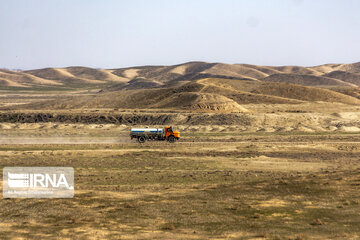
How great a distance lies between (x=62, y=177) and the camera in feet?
115

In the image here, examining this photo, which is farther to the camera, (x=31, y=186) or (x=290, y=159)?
(x=290, y=159)

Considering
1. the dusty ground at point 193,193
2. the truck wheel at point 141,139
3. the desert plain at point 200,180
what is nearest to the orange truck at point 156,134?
the truck wheel at point 141,139

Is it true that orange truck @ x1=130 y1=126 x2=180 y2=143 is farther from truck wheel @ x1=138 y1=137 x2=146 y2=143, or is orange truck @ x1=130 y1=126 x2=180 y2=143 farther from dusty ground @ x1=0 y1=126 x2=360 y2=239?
dusty ground @ x1=0 y1=126 x2=360 y2=239

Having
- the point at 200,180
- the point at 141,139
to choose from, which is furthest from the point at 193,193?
the point at 141,139

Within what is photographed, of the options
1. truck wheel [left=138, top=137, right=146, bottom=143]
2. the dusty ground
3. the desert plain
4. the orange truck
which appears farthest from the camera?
truck wheel [left=138, top=137, right=146, bottom=143]

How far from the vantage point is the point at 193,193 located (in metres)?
28.7

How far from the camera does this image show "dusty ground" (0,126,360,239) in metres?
20.8

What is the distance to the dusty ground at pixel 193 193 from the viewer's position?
819 inches

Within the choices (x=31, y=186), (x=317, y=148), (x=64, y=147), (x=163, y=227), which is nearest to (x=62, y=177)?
(x=31, y=186)

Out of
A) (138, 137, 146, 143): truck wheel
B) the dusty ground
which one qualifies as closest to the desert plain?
the dusty ground

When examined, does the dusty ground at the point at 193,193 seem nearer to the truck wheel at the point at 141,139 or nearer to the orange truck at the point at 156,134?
the orange truck at the point at 156,134

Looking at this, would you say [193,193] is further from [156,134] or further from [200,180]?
[156,134]

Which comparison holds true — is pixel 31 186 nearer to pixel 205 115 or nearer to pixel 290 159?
pixel 290 159

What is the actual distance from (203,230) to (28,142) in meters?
45.2
